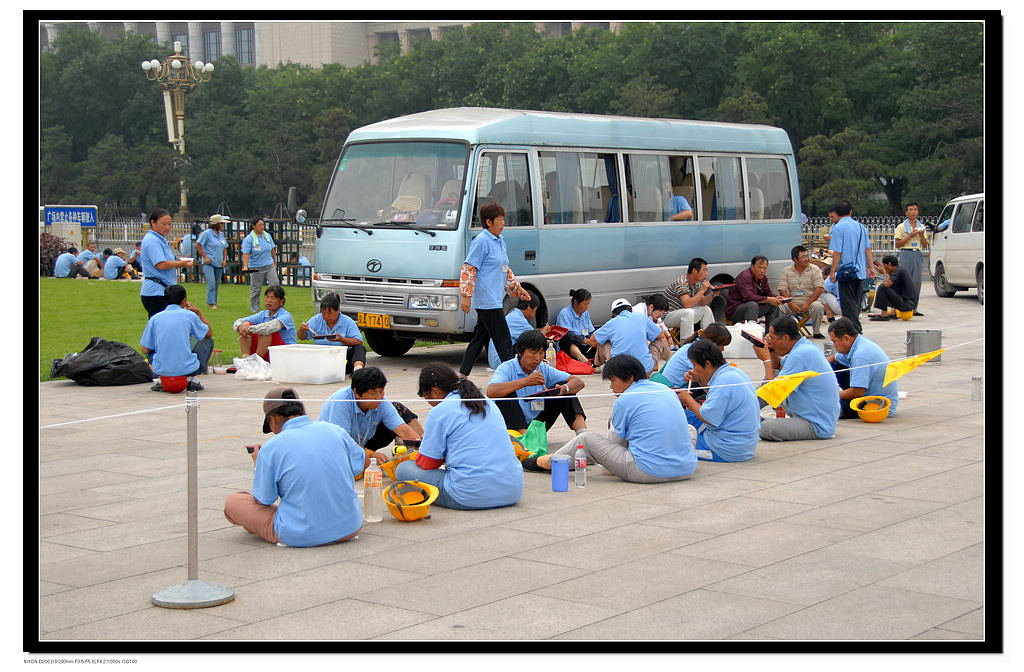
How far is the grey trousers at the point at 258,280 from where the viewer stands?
846 inches

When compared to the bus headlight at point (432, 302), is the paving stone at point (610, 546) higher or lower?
lower

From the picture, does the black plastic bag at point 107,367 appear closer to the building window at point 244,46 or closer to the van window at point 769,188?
the van window at point 769,188

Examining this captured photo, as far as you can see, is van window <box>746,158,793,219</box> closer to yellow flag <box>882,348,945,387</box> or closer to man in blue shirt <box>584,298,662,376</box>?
man in blue shirt <box>584,298,662,376</box>

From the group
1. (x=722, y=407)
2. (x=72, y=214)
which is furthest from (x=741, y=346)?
(x=72, y=214)

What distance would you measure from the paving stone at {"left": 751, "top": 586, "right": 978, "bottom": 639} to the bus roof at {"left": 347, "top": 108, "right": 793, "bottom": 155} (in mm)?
9810

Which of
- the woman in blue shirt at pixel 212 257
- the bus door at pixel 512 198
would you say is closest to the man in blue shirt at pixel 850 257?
the bus door at pixel 512 198

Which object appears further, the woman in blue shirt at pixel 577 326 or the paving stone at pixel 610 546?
the woman in blue shirt at pixel 577 326

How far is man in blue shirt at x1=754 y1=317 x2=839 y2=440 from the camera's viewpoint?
10.0 meters

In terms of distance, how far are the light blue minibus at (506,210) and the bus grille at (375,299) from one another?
2 cm

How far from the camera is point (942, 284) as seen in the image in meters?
25.1

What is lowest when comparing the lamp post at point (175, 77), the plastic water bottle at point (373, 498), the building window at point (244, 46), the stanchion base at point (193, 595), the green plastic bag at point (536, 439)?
the stanchion base at point (193, 595)

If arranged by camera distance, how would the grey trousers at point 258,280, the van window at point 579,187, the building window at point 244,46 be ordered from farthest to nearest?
the building window at point 244,46
the grey trousers at point 258,280
the van window at point 579,187

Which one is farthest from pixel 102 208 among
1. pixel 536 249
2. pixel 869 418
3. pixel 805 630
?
pixel 805 630
